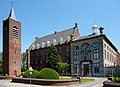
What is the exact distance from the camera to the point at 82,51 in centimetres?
5366

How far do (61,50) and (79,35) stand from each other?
305 inches

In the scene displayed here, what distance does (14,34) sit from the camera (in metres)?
53.1

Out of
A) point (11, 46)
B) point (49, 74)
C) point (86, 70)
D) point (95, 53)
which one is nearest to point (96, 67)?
point (86, 70)

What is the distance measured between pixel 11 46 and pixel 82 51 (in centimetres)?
1873

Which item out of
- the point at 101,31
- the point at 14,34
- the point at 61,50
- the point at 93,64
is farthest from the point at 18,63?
the point at 101,31

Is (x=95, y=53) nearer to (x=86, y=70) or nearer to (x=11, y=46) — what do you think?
(x=86, y=70)

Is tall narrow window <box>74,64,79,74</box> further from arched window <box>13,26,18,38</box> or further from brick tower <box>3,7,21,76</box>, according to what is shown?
arched window <box>13,26,18,38</box>

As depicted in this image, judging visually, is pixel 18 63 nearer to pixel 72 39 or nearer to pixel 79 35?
pixel 72 39

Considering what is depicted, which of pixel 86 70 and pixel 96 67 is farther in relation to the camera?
pixel 86 70

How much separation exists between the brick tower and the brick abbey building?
46.3ft

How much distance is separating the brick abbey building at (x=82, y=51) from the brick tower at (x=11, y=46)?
1413 cm

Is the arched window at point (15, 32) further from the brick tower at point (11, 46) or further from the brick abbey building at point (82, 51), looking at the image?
the brick abbey building at point (82, 51)

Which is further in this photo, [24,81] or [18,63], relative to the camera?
[18,63]

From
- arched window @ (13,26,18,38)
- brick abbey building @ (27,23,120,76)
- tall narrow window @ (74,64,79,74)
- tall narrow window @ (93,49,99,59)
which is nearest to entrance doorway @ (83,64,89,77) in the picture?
brick abbey building @ (27,23,120,76)
